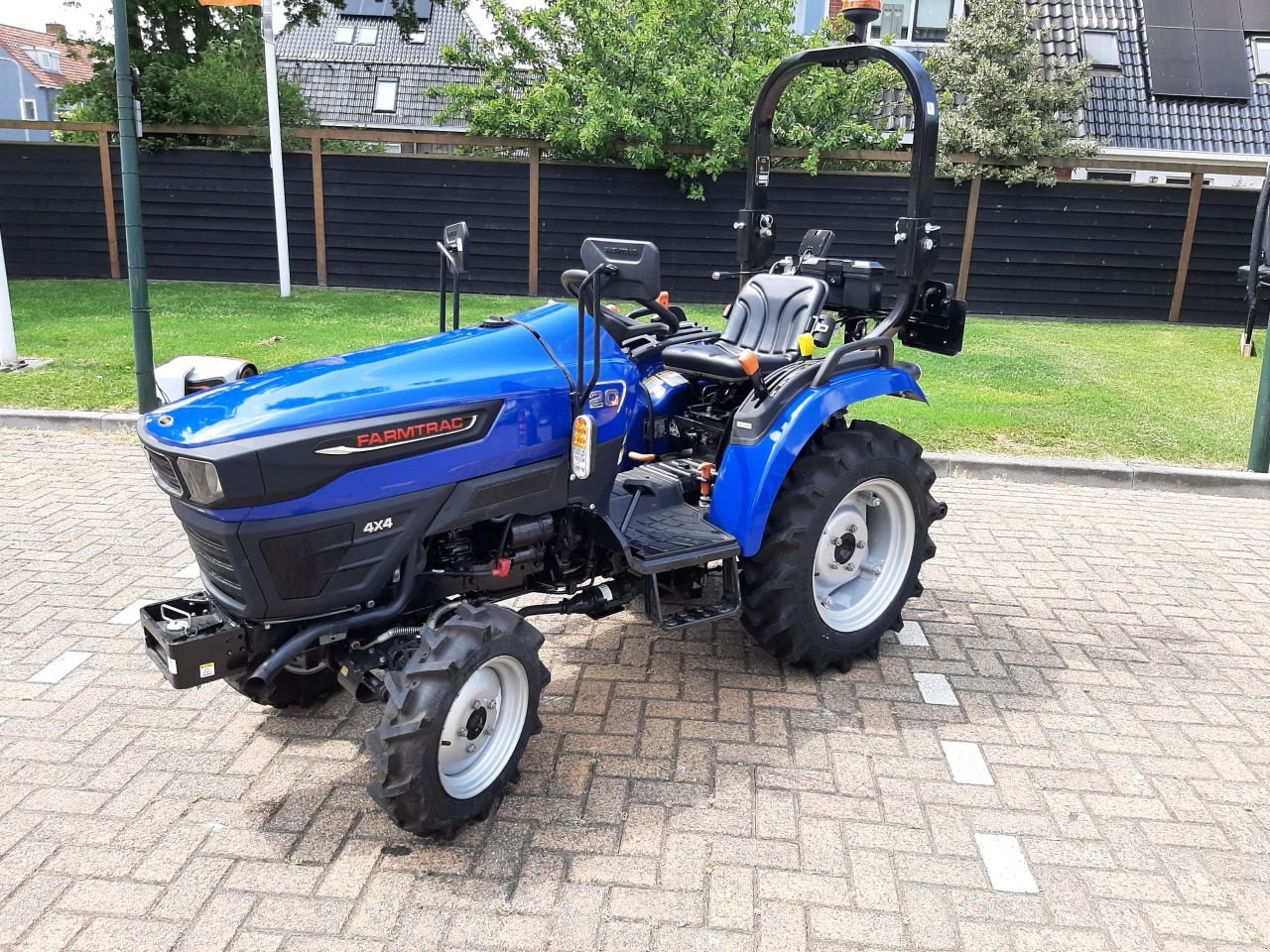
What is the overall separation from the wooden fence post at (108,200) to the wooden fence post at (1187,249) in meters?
12.8

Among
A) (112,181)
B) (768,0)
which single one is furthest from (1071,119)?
(112,181)

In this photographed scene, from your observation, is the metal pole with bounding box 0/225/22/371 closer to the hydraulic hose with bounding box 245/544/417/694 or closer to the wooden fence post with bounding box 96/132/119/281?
the wooden fence post with bounding box 96/132/119/281

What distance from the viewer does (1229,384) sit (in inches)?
349

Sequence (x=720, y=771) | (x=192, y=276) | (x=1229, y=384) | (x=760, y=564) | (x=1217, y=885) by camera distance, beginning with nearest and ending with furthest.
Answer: (x=1217, y=885)
(x=720, y=771)
(x=760, y=564)
(x=1229, y=384)
(x=192, y=276)

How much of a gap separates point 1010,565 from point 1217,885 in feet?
7.95

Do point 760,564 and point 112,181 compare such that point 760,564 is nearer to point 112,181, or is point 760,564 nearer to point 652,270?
point 652,270

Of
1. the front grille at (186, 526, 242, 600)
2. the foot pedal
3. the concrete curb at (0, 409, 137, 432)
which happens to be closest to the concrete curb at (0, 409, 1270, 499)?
the foot pedal

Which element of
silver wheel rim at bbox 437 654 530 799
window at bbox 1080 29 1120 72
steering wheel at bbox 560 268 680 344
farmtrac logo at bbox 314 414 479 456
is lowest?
silver wheel rim at bbox 437 654 530 799

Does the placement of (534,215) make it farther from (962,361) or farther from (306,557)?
(306,557)

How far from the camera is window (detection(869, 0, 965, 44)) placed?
17328mm

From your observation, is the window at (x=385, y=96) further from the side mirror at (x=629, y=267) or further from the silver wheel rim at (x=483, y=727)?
the silver wheel rim at (x=483, y=727)

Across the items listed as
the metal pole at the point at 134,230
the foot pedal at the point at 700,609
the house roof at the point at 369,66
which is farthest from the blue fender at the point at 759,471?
the house roof at the point at 369,66

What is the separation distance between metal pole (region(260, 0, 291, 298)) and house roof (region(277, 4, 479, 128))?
41.3 feet

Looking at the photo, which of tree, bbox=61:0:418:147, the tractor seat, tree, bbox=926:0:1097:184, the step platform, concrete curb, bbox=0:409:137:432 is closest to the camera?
the step platform
